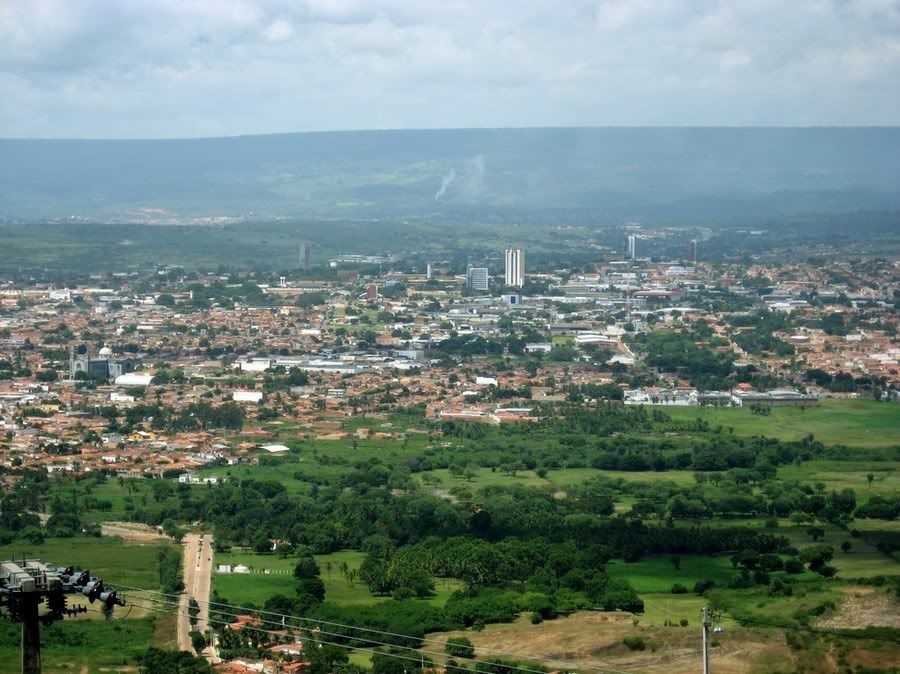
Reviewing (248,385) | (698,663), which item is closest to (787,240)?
(248,385)

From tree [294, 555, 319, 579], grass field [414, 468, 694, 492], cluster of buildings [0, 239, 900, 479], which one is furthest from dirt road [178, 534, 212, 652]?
cluster of buildings [0, 239, 900, 479]

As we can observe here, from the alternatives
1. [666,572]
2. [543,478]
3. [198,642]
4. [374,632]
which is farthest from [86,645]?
[543,478]

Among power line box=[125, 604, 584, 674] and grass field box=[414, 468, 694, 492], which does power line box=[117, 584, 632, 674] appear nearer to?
power line box=[125, 604, 584, 674]

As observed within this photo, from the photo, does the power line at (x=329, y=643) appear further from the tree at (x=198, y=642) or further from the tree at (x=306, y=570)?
the tree at (x=306, y=570)

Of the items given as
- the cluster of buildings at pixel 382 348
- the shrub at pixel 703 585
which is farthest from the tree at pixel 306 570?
the cluster of buildings at pixel 382 348

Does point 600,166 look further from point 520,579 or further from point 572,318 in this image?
point 520,579

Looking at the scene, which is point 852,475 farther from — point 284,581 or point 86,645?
point 86,645
